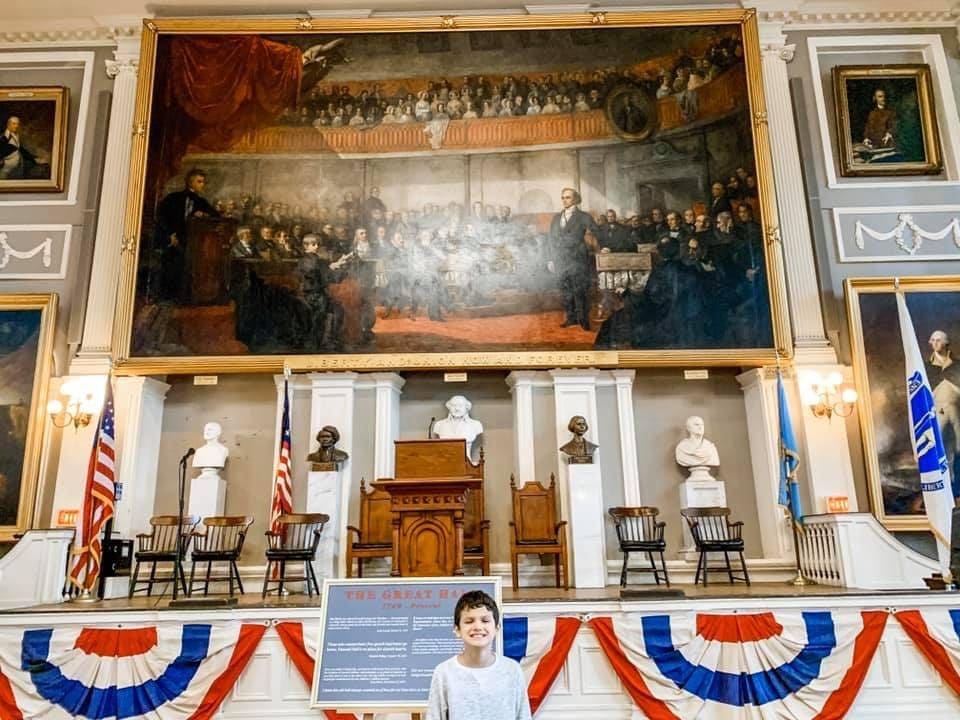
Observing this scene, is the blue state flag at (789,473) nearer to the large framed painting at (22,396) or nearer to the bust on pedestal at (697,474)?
the bust on pedestal at (697,474)

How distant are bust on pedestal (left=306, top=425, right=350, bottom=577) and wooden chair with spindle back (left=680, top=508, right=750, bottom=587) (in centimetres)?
436

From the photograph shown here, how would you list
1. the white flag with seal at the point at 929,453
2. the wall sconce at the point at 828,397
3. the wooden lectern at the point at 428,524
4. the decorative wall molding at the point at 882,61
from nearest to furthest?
the wooden lectern at the point at 428,524
the white flag with seal at the point at 929,453
the wall sconce at the point at 828,397
the decorative wall molding at the point at 882,61

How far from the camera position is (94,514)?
7.99 meters

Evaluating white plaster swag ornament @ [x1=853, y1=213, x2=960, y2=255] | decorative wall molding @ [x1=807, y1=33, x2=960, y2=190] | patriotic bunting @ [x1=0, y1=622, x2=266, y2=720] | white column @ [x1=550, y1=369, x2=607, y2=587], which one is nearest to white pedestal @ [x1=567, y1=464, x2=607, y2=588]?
white column @ [x1=550, y1=369, x2=607, y2=587]

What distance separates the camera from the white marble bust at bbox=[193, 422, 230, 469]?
959cm

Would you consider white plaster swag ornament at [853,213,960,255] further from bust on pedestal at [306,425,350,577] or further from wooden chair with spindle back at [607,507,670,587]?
bust on pedestal at [306,425,350,577]

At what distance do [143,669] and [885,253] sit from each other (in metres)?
10.4

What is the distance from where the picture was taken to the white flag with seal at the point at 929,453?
7.35m

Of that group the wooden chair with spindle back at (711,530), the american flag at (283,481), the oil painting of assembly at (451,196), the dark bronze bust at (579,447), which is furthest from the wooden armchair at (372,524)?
the wooden chair with spindle back at (711,530)

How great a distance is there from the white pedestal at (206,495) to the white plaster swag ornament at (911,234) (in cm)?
954

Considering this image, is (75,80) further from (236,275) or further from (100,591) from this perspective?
(100,591)

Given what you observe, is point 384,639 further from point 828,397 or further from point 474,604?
point 828,397

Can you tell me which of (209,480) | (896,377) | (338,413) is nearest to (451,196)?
(338,413)

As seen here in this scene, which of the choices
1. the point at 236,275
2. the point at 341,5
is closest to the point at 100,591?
the point at 236,275
